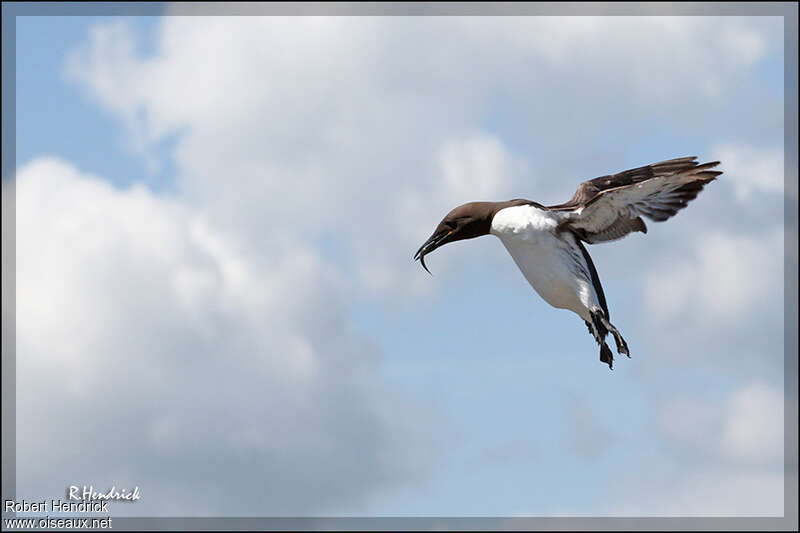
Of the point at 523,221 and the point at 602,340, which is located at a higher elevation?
the point at 523,221

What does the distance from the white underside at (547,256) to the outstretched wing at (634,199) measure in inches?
26.0

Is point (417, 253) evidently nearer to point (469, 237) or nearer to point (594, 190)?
point (469, 237)

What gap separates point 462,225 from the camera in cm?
2809

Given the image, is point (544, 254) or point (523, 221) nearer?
point (523, 221)

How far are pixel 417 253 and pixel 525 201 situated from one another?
305 cm

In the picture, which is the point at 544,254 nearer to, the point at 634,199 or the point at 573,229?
the point at 573,229

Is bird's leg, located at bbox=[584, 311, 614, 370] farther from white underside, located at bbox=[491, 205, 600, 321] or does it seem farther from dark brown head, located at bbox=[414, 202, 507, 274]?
dark brown head, located at bbox=[414, 202, 507, 274]

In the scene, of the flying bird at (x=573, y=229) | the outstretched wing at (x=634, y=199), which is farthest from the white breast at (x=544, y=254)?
the outstretched wing at (x=634, y=199)

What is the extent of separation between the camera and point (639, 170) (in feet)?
94.1

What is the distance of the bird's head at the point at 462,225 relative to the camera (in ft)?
92.0

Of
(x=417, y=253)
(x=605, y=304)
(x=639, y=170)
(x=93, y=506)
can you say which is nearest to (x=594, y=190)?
(x=639, y=170)

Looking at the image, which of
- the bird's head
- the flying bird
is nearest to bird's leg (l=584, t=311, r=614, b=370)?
the flying bird

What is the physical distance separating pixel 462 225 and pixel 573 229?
2.80 m

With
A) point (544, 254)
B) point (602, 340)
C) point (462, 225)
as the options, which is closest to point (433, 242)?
point (462, 225)
